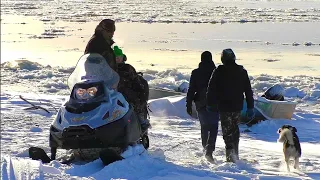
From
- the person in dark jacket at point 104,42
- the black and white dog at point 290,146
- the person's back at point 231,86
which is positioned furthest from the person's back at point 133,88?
the black and white dog at point 290,146

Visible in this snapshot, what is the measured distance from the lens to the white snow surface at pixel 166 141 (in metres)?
5.68

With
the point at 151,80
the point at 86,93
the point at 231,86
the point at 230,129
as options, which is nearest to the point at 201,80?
the point at 231,86

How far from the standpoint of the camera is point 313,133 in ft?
34.0

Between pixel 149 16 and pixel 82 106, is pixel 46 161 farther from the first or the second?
pixel 149 16

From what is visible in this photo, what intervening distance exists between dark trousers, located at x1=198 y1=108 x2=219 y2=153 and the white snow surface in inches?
7.3

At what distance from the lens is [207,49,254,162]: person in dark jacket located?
7.15 m

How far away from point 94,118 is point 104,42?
47.8 inches

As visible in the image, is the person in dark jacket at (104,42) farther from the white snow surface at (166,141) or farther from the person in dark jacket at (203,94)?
the person in dark jacket at (203,94)

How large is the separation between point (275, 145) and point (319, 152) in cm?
83

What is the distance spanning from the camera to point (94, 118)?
6.12 metres

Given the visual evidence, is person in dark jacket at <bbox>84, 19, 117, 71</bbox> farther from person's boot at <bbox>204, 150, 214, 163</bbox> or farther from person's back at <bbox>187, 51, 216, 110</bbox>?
person's boot at <bbox>204, 150, 214, 163</bbox>

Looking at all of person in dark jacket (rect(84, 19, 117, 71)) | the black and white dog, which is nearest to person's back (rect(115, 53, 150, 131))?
person in dark jacket (rect(84, 19, 117, 71))

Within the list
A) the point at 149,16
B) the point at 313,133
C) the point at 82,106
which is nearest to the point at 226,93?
the point at 82,106

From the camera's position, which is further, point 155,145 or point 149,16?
point 149,16
